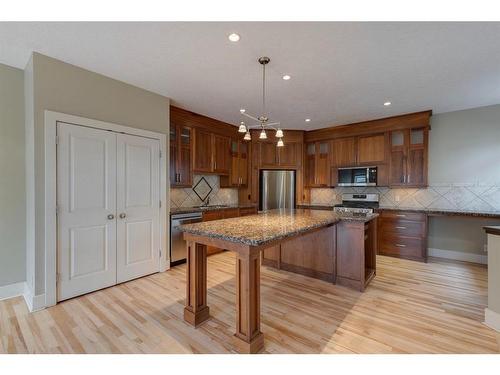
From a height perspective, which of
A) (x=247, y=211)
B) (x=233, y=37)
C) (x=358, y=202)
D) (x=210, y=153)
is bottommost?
(x=247, y=211)

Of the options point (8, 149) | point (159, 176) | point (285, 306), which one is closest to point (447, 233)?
point (285, 306)

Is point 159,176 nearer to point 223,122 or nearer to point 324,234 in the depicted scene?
point 223,122

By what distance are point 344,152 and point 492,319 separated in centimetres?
343

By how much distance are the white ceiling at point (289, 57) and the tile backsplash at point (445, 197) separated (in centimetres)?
139

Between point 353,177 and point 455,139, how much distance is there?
5.63 ft

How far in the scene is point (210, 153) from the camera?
446 cm

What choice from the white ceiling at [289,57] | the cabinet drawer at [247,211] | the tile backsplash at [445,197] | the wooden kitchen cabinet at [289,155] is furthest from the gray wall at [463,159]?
the cabinet drawer at [247,211]

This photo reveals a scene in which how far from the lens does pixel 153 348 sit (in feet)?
5.74

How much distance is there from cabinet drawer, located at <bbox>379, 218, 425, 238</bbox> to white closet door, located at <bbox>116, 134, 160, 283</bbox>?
3.81 meters

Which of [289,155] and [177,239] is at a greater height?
[289,155]

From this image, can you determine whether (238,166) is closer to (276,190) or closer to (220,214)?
(276,190)

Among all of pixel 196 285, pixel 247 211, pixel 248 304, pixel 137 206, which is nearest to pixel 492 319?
pixel 248 304

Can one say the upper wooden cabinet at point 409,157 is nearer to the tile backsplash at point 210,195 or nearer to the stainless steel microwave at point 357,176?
the stainless steel microwave at point 357,176

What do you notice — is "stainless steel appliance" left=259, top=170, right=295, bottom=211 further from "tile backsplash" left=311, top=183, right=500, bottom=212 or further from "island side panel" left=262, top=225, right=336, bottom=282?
"island side panel" left=262, top=225, right=336, bottom=282
